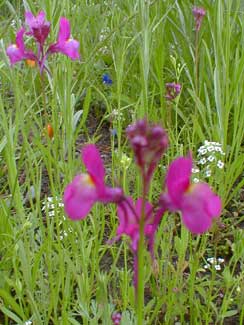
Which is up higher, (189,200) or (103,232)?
(189,200)

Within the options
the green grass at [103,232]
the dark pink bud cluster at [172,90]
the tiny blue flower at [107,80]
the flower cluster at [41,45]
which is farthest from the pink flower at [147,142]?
the tiny blue flower at [107,80]

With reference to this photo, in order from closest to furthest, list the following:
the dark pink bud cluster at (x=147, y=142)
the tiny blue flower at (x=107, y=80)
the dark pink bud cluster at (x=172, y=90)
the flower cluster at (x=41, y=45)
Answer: the dark pink bud cluster at (x=147, y=142) < the flower cluster at (x=41, y=45) < the dark pink bud cluster at (x=172, y=90) < the tiny blue flower at (x=107, y=80)

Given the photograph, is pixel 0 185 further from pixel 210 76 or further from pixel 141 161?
pixel 141 161

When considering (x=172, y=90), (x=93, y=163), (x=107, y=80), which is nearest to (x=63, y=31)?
(x=172, y=90)

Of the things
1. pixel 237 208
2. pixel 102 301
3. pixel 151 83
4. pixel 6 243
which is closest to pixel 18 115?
pixel 6 243

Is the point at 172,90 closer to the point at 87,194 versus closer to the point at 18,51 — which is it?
the point at 18,51

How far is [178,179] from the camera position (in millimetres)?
709

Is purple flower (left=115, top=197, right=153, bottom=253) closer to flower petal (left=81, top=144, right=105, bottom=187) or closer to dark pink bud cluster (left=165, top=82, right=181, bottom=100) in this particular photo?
flower petal (left=81, top=144, right=105, bottom=187)

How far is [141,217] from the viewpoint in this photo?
0.69 meters

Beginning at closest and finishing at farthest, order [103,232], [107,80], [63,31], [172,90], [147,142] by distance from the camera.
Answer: [147,142], [63,31], [103,232], [172,90], [107,80]

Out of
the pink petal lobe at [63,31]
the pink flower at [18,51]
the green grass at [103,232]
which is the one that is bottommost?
the green grass at [103,232]

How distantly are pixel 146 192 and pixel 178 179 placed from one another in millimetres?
54

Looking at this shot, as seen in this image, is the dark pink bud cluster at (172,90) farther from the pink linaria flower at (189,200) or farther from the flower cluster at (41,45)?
the pink linaria flower at (189,200)

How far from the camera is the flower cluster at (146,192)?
643 mm
